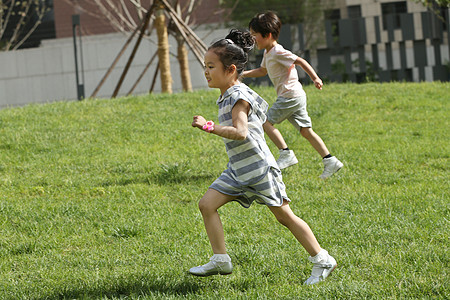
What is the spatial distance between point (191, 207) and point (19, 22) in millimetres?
22792

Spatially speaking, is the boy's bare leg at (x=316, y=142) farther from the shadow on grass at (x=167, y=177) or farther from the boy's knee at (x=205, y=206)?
the boy's knee at (x=205, y=206)

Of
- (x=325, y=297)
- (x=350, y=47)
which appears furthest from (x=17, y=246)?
(x=350, y=47)

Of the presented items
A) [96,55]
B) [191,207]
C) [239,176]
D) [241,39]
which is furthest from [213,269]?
[96,55]

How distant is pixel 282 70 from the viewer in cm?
720

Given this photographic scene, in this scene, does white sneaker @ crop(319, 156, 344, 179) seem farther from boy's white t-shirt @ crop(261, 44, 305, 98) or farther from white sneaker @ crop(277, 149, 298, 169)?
boy's white t-shirt @ crop(261, 44, 305, 98)

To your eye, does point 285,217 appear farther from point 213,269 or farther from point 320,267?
point 213,269

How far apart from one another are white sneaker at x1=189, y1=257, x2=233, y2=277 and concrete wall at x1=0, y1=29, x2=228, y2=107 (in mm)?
19433

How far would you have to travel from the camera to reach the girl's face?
12.9 feet

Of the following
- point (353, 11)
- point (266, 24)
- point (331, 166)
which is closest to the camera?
point (266, 24)

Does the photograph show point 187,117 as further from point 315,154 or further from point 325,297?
point 325,297

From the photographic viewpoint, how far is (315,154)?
27.8 ft

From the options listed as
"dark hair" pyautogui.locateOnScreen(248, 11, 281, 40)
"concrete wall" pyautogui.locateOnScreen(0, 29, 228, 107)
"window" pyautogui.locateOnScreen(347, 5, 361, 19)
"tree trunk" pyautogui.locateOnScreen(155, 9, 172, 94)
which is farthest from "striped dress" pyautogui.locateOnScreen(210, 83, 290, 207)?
"window" pyautogui.locateOnScreen(347, 5, 361, 19)

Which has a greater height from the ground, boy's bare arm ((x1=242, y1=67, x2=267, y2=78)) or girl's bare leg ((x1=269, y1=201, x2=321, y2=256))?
boy's bare arm ((x1=242, y1=67, x2=267, y2=78))

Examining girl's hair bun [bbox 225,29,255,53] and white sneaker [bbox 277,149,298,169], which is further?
white sneaker [bbox 277,149,298,169]
